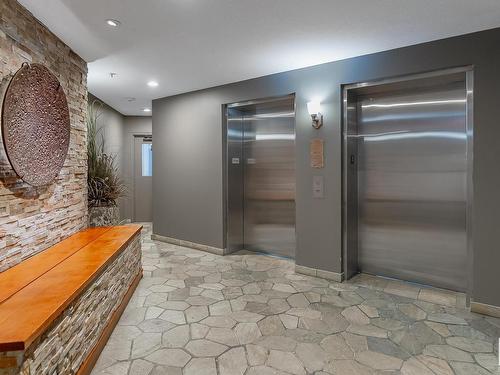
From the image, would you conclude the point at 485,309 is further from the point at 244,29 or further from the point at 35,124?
the point at 35,124

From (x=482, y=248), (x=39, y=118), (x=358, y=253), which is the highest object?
(x=39, y=118)

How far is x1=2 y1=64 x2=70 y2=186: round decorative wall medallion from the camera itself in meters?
2.28

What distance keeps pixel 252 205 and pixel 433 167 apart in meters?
2.52

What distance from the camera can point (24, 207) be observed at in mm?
2555

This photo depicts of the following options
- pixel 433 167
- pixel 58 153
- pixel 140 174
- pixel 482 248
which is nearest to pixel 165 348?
pixel 58 153

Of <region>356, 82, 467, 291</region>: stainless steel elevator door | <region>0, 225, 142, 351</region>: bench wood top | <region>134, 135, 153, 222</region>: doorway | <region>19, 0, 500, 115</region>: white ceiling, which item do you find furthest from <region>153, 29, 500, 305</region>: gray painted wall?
<region>134, 135, 153, 222</region>: doorway

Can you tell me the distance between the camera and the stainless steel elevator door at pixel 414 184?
132 inches

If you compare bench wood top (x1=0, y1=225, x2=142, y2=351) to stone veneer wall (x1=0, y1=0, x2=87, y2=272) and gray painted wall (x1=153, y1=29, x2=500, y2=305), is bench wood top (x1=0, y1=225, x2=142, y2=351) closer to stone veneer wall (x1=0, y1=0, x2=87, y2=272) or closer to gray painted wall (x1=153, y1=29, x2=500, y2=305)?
stone veneer wall (x1=0, y1=0, x2=87, y2=272)

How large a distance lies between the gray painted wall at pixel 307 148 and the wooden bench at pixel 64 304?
1.99 metres

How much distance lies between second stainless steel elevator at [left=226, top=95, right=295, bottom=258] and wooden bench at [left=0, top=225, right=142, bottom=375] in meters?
2.08

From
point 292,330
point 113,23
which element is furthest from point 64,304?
point 113,23

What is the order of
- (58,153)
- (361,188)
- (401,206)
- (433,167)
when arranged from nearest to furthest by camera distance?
(58,153)
(433,167)
(401,206)
(361,188)

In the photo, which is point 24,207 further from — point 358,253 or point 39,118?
point 358,253

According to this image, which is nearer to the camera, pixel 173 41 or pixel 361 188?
pixel 173 41
